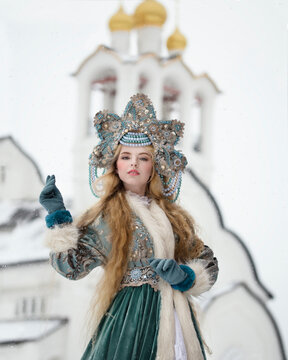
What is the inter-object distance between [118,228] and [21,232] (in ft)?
5.99

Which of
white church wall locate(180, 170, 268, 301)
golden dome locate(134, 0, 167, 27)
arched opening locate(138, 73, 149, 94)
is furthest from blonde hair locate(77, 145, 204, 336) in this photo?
golden dome locate(134, 0, 167, 27)

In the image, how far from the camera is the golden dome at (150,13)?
3.46 m

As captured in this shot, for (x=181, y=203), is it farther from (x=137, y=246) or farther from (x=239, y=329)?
(x=137, y=246)

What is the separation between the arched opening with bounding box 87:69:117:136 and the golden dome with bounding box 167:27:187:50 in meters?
0.50

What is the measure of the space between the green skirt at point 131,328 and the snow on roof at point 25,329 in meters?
1.52

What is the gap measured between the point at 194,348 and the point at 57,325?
192 cm

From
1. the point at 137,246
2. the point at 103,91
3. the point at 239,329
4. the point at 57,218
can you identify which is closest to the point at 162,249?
the point at 137,246

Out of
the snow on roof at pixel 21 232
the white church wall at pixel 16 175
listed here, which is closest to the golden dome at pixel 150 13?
the white church wall at pixel 16 175

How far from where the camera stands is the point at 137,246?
1592mm

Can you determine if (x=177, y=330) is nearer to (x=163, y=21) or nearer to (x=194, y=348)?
(x=194, y=348)

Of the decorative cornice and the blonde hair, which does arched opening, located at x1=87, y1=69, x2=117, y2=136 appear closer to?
the decorative cornice

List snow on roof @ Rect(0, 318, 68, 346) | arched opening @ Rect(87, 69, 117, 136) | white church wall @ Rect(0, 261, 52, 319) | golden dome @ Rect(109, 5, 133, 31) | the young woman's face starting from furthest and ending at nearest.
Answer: arched opening @ Rect(87, 69, 117, 136), golden dome @ Rect(109, 5, 133, 31), white church wall @ Rect(0, 261, 52, 319), snow on roof @ Rect(0, 318, 68, 346), the young woman's face

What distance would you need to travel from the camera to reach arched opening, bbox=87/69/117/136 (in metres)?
3.50

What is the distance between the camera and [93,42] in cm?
341
